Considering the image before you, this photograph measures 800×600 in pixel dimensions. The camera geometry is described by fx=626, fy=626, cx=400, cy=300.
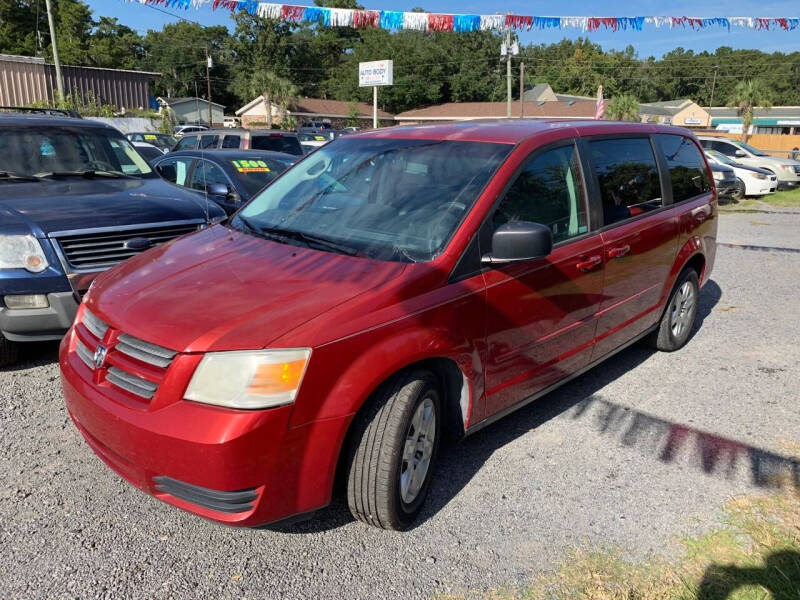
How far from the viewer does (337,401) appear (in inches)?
94.3

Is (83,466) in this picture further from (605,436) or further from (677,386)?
(677,386)

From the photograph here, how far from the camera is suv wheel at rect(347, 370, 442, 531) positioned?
8.40 ft

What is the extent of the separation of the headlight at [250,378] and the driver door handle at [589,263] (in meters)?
1.92

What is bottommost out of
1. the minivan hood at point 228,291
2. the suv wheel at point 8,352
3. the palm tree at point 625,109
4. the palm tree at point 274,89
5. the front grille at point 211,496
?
the suv wheel at point 8,352

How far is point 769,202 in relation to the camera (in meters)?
17.4

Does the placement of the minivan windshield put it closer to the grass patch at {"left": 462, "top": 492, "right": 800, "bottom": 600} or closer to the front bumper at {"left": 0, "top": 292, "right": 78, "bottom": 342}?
the front bumper at {"left": 0, "top": 292, "right": 78, "bottom": 342}

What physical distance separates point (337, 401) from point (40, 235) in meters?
2.90

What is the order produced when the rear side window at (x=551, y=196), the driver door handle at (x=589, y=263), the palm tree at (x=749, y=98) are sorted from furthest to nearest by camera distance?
the palm tree at (x=749, y=98) → the driver door handle at (x=589, y=263) → the rear side window at (x=551, y=196)

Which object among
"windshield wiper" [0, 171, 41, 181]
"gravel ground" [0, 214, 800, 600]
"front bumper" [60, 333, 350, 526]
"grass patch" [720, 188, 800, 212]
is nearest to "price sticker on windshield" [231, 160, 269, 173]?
"windshield wiper" [0, 171, 41, 181]

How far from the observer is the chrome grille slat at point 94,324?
107 inches

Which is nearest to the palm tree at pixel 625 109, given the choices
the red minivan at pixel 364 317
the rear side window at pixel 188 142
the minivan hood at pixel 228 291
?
the rear side window at pixel 188 142

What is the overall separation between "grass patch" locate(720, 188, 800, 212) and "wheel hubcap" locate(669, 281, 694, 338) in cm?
1216

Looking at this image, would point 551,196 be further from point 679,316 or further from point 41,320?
point 41,320

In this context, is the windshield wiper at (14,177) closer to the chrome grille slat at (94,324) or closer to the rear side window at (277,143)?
the chrome grille slat at (94,324)
